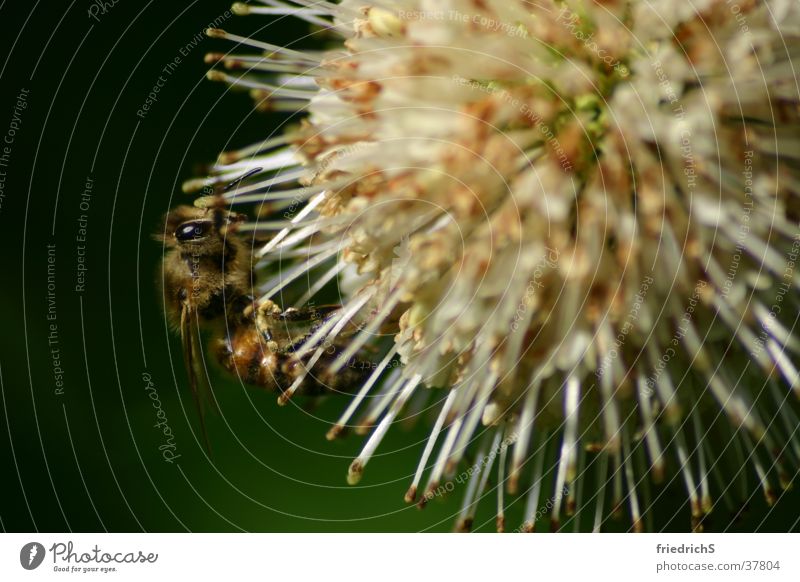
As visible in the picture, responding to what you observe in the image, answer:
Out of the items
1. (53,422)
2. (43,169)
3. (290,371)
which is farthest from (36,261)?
(290,371)

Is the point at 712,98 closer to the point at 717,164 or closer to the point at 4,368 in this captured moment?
the point at 717,164

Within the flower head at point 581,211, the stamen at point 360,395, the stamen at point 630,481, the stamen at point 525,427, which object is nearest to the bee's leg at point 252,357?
the stamen at point 360,395

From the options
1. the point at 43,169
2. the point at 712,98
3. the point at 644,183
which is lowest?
the point at 644,183

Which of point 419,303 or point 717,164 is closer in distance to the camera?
point 717,164

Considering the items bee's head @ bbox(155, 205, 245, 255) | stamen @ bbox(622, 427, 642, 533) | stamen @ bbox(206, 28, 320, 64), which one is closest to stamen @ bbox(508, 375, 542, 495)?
stamen @ bbox(622, 427, 642, 533)

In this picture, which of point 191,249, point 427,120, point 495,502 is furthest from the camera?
point 495,502
